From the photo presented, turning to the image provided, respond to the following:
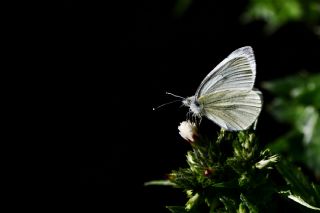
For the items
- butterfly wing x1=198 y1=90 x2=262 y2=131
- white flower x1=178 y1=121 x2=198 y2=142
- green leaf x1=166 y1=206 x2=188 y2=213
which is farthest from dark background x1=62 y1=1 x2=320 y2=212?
green leaf x1=166 y1=206 x2=188 y2=213

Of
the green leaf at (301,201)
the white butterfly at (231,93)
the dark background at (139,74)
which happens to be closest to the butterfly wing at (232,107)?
the white butterfly at (231,93)

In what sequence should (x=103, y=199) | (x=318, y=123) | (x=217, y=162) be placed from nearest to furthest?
(x=217, y=162)
(x=318, y=123)
(x=103, y=199)

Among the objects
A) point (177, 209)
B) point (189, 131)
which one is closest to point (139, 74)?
point (189, 131)

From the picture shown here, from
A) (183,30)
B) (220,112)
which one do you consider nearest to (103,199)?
(183,30)

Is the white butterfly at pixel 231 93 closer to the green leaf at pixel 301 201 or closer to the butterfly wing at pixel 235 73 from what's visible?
the butterfly wing at pixel 235 73

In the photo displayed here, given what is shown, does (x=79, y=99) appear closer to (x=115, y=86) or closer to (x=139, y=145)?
(x=115, y=86)

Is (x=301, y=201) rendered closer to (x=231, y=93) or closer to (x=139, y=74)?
(x=231, y=93)
